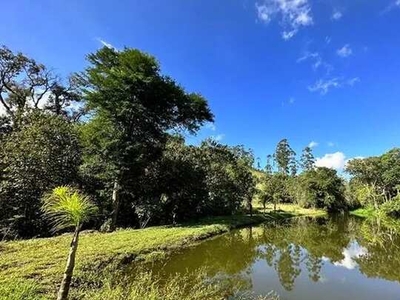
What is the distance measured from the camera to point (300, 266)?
11562 millimetres

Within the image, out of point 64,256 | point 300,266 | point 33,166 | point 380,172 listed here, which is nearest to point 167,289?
point 64,256

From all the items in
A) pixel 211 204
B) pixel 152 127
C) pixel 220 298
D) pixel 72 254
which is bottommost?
pixel 220 298

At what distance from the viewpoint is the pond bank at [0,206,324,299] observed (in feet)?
21.7

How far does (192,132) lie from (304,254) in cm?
1207

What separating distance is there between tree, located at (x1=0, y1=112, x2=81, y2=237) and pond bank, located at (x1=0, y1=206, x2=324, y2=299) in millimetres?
4119

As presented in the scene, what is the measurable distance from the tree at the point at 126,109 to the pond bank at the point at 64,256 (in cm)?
471

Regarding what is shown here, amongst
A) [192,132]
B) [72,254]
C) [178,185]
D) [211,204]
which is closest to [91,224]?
[178,185]

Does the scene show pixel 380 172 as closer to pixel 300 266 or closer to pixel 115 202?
pixel 300 266

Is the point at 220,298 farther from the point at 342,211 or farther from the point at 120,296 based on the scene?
the point at 342,211

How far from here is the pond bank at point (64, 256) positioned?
6.62m

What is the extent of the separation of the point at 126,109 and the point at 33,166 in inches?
234

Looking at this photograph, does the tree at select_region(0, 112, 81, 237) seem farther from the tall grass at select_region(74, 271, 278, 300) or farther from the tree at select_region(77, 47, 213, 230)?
the tall grass at select_region(74, 271, 278, 300)

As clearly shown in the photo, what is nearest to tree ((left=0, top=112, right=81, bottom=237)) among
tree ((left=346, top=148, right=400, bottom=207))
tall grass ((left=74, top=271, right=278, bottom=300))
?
tall grass ((left=74, top=271, right=278, bottom=300))

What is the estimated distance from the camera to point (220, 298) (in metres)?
7.27
